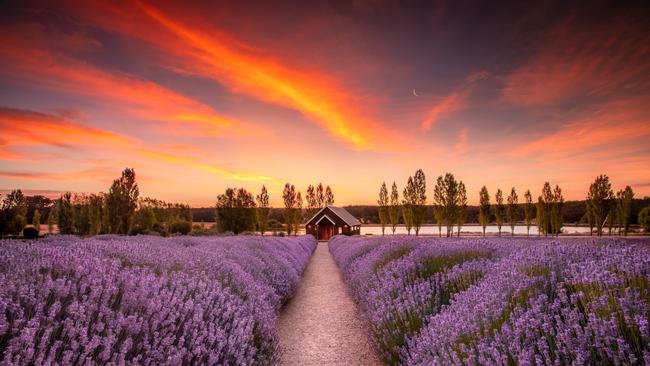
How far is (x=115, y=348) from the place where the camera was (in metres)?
2.53

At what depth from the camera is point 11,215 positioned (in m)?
37.3

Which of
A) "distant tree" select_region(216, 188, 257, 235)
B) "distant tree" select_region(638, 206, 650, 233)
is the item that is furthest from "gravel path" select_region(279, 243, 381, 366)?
"distant tree" select_region(638, 206, 650, 233)

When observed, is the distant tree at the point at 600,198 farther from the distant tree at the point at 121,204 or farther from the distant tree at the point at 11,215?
the distant tree at the point at 11,215

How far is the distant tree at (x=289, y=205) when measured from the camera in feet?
198

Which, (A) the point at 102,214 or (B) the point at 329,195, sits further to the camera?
(B) the point at 329,195

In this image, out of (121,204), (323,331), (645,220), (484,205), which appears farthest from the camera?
(484,205)

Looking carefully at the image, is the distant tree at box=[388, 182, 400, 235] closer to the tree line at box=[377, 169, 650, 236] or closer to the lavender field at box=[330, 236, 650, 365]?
the tree line at box=[377, 169, 650, 236]

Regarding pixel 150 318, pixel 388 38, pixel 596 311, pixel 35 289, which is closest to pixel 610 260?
pixel 596 311

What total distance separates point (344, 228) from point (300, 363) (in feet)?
147

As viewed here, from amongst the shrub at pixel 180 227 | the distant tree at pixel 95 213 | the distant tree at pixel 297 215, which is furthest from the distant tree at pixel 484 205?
the distant tree at pixel 95 213

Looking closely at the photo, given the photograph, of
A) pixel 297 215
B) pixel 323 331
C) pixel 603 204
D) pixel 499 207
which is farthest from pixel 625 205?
pixel 323 331

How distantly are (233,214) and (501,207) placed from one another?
46470 mm

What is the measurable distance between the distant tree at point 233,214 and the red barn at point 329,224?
30.8 ft

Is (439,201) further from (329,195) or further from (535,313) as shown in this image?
(535,313)
